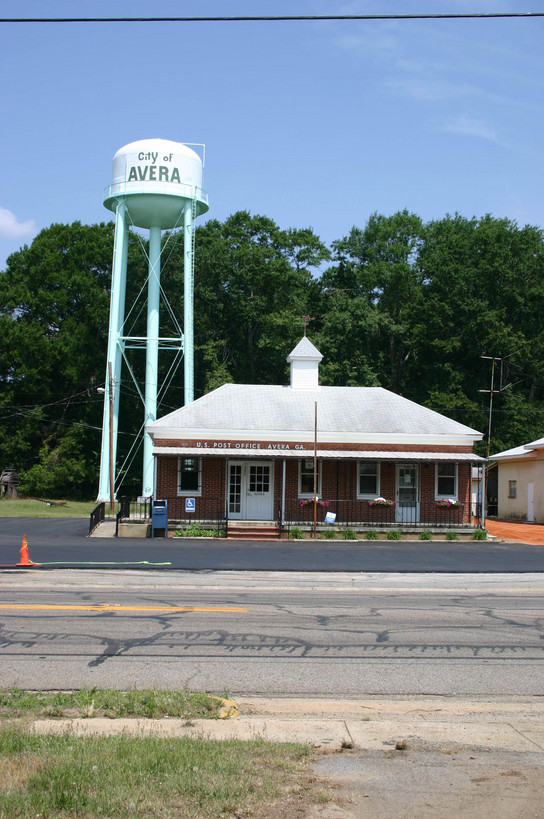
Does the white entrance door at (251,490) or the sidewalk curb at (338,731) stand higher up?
the white entrance door at (251,490)

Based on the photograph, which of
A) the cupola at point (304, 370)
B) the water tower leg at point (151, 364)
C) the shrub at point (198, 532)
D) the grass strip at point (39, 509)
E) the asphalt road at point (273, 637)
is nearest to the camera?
the asphalt road at point (273, 637)

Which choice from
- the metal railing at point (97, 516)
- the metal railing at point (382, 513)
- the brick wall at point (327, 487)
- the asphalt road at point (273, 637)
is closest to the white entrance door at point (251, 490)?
the brick wall at point (327, 487)

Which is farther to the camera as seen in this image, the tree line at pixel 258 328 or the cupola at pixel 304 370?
the tree line at pixel 258 328

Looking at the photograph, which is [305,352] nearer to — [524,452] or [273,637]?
[524,452]

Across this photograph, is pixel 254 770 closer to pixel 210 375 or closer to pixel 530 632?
pixel 530 632

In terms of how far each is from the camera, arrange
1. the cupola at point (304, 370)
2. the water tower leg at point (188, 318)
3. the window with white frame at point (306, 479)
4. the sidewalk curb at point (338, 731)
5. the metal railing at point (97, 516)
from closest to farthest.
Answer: the sidewalk curb at point (338, 731) < the metal railing at point (97, 516) < the window with white frame at point (306, 479) < the cupola at point (304, 370) < the water tower leg at point (188, 318)

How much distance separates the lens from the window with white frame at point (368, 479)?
33562 millimetres

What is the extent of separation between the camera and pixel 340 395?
37844 mm

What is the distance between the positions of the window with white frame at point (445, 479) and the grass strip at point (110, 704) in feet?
87.8

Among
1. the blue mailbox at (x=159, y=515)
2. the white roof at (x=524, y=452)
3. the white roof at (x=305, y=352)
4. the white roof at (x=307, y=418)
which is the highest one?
the white roof at (x=305, y=352)

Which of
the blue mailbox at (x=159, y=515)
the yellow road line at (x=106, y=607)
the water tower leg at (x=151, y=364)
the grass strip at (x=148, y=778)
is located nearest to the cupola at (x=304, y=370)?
the water tower leg at (x=151, y=364)

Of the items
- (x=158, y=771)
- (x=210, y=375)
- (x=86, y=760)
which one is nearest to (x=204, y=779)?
(x=158, y=771)

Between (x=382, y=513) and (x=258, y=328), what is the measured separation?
95.3 feet

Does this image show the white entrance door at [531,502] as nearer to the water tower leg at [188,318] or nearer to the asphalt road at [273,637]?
the water tower leg at [188,318]
